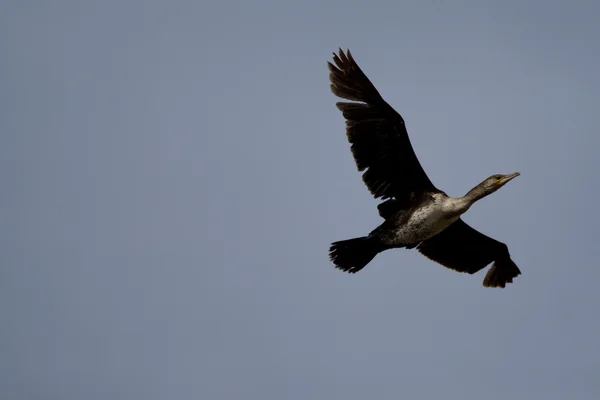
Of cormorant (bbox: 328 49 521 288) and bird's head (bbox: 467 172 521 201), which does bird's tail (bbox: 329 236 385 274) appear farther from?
bird's head (bbox: 467 172 521 201)

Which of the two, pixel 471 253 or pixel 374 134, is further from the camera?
pixel 471 253

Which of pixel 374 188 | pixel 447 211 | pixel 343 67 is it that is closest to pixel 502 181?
pixel 447 211

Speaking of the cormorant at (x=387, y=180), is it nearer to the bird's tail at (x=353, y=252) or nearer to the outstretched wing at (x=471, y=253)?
the bird's tail at (x=353, y=252)

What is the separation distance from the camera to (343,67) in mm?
12594

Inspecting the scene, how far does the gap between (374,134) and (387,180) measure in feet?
2.50

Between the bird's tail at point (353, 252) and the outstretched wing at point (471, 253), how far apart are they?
136 cm

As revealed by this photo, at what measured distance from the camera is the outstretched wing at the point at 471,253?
1413cm

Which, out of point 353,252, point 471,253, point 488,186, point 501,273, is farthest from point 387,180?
point 501,273

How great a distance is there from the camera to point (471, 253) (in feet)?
47.1

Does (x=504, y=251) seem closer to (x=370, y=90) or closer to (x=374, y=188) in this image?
(x=374, y=188)

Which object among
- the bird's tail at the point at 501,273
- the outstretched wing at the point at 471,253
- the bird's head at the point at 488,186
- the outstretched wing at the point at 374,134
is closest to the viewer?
the outstretched wing at the point at 374,134

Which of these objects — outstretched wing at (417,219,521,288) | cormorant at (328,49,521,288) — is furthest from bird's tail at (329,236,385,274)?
outstretched wing at (417,219,521,288)

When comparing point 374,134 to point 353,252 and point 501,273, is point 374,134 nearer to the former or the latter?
point 353,252

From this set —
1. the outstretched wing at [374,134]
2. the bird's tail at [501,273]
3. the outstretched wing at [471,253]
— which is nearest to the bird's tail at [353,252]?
the outstretched wing at [374,134]
